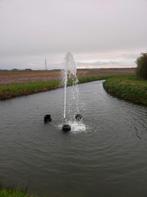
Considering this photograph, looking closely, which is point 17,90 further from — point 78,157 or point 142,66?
point 78,157

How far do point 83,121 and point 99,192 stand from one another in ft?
43.0

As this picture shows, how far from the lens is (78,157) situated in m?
15.2

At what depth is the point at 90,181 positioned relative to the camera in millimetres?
12281

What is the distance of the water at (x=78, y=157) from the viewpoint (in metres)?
11.8

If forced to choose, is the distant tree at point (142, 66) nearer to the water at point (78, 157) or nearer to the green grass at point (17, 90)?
the green grass at point (17, 90)

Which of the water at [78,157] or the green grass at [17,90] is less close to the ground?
A: the water at [78,157]

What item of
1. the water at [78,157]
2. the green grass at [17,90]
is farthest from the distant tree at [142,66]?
the water at [78,157]

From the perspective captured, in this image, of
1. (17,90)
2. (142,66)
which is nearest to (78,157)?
(17,90)

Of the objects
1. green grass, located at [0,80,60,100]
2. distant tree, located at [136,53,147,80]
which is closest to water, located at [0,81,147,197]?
green grass, located at [0,80,60,100]

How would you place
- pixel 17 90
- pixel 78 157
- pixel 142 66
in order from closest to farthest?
pixel 78 157
pixel 17 90
pixel 142 66

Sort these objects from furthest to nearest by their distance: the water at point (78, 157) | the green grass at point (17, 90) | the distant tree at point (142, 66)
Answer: the distant tree at point (142, 66), the green grass at point (17, 90), the water at point (78, 157)

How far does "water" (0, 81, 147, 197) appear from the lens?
11.8 metres

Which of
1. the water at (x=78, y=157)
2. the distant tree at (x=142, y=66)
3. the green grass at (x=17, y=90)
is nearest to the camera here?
the water at (x=78, y=157)

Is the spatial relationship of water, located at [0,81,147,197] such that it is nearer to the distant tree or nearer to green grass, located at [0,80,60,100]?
green grass, located at [0,80,60,100]
